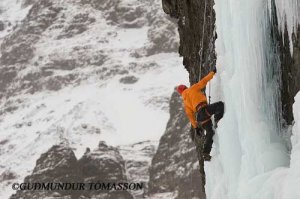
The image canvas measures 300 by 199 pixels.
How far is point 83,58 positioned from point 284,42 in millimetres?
78732

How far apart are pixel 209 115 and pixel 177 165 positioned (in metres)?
35.0

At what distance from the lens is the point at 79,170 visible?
4022 cm

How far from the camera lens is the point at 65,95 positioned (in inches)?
2990

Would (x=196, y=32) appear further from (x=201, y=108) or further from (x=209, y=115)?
(x=209, y=115)

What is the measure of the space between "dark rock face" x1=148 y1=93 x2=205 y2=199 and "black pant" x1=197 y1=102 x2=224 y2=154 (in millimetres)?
30226

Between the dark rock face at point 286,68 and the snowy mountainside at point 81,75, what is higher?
the dark rock face at point 286,68

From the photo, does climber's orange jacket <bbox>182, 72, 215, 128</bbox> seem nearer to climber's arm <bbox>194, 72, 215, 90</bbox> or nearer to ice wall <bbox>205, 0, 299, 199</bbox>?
climber's arm <bbox>194, 72, 215, 90</bbox>

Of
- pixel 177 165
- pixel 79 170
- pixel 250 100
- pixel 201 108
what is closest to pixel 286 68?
pixel 250 100

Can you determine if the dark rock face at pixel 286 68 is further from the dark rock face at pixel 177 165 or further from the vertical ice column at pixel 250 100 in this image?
the dark rock face at pixel 177 165

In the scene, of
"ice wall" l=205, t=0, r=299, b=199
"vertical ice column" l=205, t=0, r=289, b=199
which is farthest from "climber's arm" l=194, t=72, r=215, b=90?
"vertical ice column" l=205, t=0, r=289, b=199

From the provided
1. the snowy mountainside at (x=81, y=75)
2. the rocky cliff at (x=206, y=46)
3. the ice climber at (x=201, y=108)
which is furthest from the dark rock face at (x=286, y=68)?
the snowy mountainside at (x=81, y=75)

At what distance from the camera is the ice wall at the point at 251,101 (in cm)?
515

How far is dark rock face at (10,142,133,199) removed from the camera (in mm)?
38281

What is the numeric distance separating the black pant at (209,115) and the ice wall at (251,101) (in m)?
0.48
